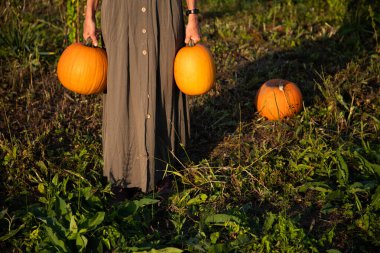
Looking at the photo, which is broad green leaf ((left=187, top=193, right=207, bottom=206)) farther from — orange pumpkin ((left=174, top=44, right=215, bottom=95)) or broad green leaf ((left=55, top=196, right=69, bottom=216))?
broad green leaf ((left=55, top=196, right=69, bottom=216))

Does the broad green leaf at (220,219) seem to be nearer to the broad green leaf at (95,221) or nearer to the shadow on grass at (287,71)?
the broad green leaf at (95,221)

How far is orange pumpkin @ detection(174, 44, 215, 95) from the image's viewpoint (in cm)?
352

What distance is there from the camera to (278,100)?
4695 millimetres

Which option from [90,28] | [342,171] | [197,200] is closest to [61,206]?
[197,200]

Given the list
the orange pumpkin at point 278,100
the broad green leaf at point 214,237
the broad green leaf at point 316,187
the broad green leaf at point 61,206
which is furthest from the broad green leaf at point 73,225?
the orange pumpkin at point 278,100

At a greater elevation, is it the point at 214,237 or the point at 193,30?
the point at 193,30

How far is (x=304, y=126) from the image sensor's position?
4.57 metres

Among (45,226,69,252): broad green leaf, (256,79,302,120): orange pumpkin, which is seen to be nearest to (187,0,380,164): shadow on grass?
(256,79,302,120): orange pumpkin

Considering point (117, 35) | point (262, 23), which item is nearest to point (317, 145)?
point (117, 35)

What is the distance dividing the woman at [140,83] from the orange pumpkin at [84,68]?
0.06 meters

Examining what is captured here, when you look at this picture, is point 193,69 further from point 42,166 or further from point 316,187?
A: point 42,166

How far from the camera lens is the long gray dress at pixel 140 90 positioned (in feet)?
11.4

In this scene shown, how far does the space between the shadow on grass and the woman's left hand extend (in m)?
0.96

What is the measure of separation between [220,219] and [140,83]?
2.99 ft
